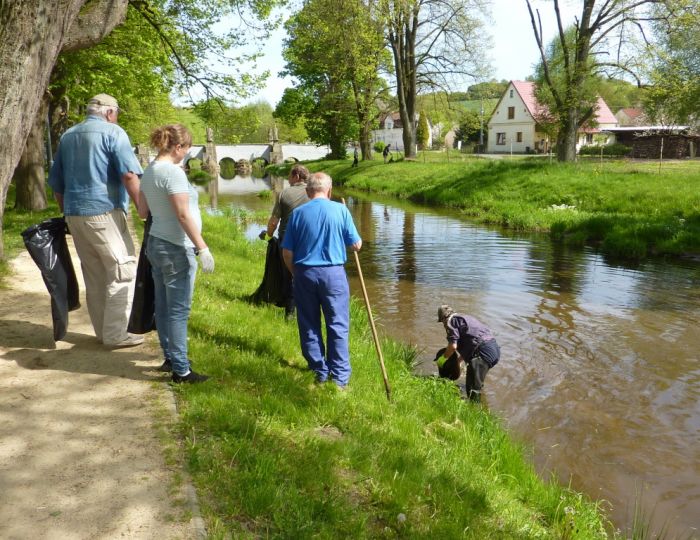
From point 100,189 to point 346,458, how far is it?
2942 mm

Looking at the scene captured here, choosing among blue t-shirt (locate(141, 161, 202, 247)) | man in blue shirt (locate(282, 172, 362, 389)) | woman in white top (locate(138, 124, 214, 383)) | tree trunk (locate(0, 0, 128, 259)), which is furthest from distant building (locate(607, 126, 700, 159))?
blue t-shirt (locate(141, 161, 202, 247))

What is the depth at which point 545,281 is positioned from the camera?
1116 cm

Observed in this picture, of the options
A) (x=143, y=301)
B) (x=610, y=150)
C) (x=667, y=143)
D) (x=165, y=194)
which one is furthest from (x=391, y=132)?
(x=165, y=194)

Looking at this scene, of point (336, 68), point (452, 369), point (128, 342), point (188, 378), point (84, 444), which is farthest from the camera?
point (336, 68)

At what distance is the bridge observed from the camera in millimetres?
69438

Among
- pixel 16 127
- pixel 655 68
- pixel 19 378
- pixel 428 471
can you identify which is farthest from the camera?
pixel 655 68

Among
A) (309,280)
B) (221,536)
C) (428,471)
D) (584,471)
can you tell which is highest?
(309,280)

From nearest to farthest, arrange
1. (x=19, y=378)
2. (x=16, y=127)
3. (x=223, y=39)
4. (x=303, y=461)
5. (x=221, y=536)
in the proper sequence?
(x=221, y=536), (x=303, y=461), (x=19, y=378), (x=16, y=127), (x=223, y=39)

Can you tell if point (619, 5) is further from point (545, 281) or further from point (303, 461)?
point (303, 461)

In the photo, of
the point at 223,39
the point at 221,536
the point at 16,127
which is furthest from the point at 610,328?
the point at 223,39

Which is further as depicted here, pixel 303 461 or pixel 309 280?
pixel 309 280

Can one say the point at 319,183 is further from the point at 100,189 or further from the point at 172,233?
the point at 100,189

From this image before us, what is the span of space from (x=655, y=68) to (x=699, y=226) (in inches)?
435

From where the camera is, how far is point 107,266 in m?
4.83
